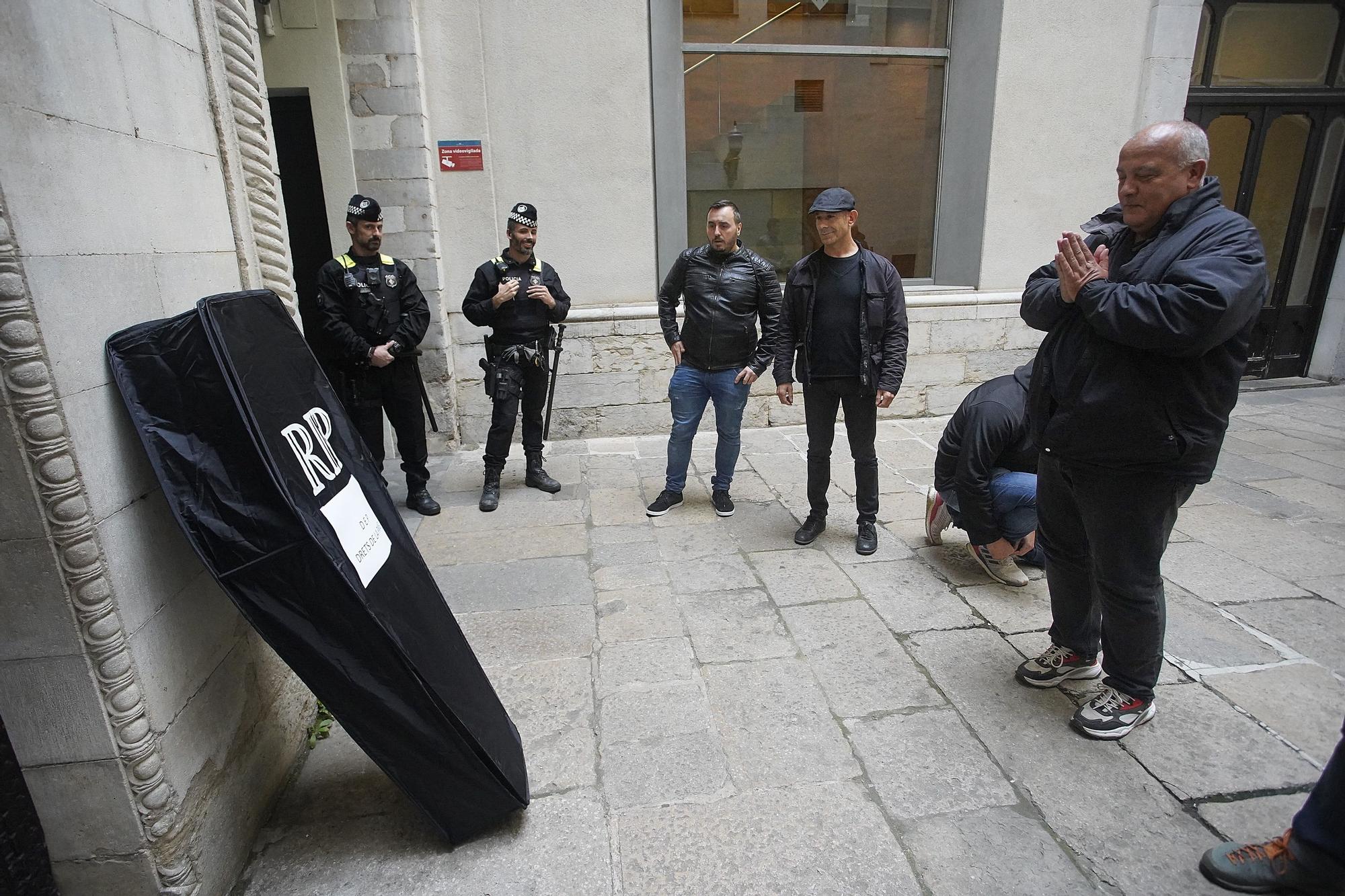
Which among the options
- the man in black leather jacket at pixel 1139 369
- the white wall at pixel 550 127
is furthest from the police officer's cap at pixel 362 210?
the man in black leather jacket at pixel 1139 369

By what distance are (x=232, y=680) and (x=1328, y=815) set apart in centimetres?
289

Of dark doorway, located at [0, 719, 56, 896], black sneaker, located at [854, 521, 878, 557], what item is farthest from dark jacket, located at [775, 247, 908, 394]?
dark doorway, located at [0, 719, 56, 896]

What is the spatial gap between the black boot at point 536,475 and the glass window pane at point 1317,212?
8522 mm

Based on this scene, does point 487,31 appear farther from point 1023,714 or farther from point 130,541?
point 1023,714

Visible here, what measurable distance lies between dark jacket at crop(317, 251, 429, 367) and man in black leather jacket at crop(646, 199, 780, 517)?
159 centimetres

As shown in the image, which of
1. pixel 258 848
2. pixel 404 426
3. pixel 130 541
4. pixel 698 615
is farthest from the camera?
pixel 404 426

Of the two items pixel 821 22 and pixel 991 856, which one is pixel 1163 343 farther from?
pixel 821 22

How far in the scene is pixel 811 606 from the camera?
3.47 metres

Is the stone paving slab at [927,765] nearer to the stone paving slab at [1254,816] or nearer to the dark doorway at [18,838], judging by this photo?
the stone paving slab at [1254,816]

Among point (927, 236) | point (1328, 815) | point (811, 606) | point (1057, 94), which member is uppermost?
point (1057, 94)

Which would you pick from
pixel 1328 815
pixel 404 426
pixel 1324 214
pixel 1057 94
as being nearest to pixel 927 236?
pixel 1057 94

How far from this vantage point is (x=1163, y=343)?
6.73 ft

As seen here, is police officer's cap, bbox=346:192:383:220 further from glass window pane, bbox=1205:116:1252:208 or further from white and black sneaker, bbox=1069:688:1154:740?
glass window pane, bbox=1205:116:1252:208

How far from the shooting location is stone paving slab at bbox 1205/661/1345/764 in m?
2.51
